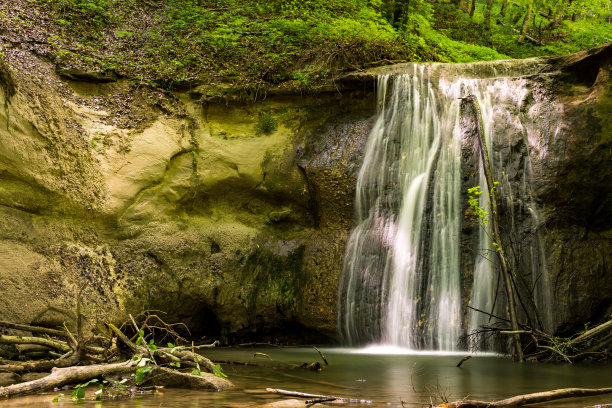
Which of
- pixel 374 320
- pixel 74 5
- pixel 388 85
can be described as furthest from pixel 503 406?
pixel 74 5

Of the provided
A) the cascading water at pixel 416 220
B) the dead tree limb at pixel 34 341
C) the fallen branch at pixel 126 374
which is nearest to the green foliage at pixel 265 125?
the cascading water at pixel 416 220

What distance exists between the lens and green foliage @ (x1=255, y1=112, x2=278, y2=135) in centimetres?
1105

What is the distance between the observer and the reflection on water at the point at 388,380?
4.35 meters

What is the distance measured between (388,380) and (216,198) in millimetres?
6160

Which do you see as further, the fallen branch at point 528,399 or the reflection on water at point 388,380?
the reflection on water at point 388,380

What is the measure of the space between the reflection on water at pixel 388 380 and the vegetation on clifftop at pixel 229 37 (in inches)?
230

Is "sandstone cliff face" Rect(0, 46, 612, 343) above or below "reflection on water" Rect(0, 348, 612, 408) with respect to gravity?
above

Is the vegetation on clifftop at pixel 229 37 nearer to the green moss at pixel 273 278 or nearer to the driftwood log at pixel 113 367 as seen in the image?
the green moss at pixel 273 278

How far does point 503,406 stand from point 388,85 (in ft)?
25.2

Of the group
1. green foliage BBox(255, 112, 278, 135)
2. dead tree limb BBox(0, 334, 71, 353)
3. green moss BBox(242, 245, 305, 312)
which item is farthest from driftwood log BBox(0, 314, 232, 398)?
green foliage BBox(255, 112, 278, 135)

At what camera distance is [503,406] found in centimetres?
383

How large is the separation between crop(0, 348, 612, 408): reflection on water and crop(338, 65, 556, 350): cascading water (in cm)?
100

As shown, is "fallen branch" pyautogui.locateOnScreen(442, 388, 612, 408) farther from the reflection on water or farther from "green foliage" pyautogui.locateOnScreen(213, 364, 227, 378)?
"green foliage" pyautogui.locateOnScreen(213, 364, 227, 378)

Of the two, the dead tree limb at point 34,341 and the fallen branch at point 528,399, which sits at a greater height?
the dead tree limb at point 34,341
